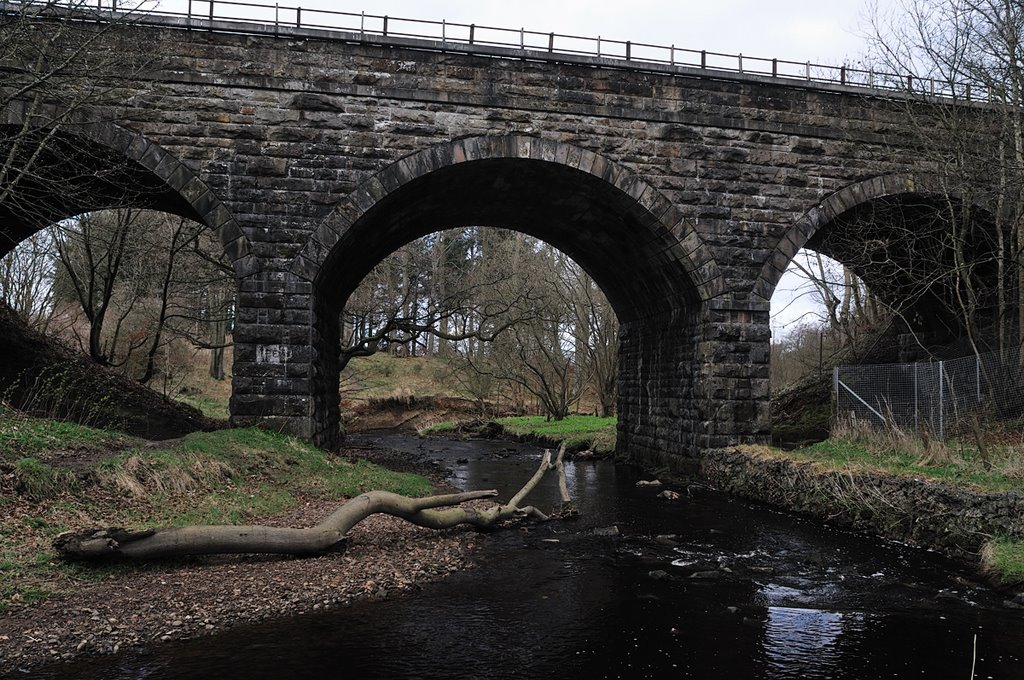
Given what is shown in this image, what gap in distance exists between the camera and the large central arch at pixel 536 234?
42.9 ft

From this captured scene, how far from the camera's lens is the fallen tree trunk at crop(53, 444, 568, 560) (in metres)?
6.61

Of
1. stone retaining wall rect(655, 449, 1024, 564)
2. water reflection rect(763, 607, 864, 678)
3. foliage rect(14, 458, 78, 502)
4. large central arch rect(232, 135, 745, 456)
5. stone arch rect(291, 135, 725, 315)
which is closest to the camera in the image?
water reflection rect(763, 607, 864, 678)

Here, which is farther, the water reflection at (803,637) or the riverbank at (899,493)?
the riverbank at (899,493)

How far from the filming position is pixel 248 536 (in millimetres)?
7379

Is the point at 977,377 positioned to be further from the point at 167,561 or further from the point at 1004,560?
the point at 167,561

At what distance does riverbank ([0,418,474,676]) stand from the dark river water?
1.08ft

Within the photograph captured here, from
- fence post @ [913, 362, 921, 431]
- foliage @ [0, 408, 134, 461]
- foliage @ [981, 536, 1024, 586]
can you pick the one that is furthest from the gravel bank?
fence post @ [913, 362, 921, 431]

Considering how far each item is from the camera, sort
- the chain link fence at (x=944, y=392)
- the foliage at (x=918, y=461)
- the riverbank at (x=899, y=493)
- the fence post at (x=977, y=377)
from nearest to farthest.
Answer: the riverbank at (x=899, y=493), the foliage at (x=918, y=461), the chain link fence at (x=944, y=392), the fence post at (x=977, y=377)

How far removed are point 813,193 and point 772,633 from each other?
11.1 meters

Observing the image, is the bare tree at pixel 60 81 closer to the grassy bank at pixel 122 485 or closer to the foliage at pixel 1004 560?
the grassy bank at pixel 122 485

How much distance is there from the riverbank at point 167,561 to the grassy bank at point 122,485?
0.7 inches

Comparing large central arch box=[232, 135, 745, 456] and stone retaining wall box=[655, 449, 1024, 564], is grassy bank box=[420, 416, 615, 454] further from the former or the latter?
stone retaining wall box=[655, 449, 1024, 564]

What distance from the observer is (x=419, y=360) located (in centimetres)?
3988

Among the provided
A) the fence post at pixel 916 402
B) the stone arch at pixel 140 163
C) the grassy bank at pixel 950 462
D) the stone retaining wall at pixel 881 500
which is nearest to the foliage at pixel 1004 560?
the grassy bank at pixel 950 462
